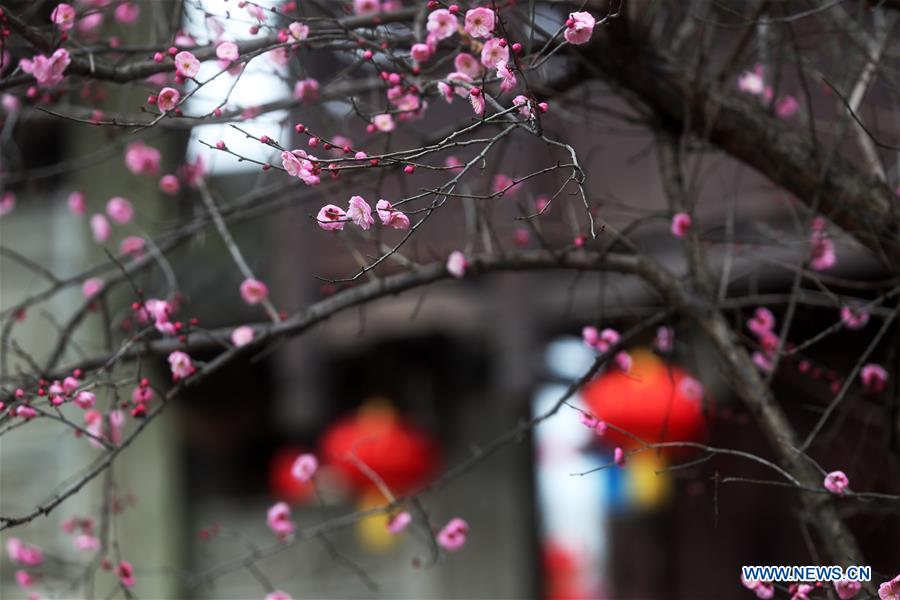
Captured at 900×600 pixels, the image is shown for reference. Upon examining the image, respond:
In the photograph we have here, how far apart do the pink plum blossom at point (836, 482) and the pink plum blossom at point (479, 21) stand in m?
1.27

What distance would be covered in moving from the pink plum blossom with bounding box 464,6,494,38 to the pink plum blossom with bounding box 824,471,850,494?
1268 millimetres

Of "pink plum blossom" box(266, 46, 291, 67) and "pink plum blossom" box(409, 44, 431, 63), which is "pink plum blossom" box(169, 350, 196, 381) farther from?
A: "pink plum blossom" box(409, 44, 431, 63)

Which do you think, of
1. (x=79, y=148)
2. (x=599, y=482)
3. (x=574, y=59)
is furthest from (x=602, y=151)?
(x=79, y=148)

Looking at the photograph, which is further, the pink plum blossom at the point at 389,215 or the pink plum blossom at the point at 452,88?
the pink plum blossom at the point at 452,88

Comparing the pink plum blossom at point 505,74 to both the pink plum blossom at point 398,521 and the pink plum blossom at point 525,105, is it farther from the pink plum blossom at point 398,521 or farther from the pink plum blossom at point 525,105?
the pink plum blossom at point 398,521

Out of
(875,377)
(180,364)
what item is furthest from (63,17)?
(875,377)

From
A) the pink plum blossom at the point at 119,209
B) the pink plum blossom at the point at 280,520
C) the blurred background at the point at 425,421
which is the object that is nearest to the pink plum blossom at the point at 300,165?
the pink plum blossom at the point at 280,520

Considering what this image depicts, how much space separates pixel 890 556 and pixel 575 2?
446 centimetres

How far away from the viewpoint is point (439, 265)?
10.0 ft

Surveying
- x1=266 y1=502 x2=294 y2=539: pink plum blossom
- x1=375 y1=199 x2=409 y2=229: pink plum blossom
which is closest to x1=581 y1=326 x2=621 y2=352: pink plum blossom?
x1=266 y1=502 x2=294 y2=539: pink plum blossom

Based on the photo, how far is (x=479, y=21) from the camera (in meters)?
2.26

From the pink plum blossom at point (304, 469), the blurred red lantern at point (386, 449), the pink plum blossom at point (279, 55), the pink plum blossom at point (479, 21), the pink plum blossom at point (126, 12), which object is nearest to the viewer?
the pink plum blossom at point (479, 21)

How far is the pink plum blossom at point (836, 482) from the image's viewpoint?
2.49 meters

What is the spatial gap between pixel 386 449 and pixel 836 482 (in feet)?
14.0
